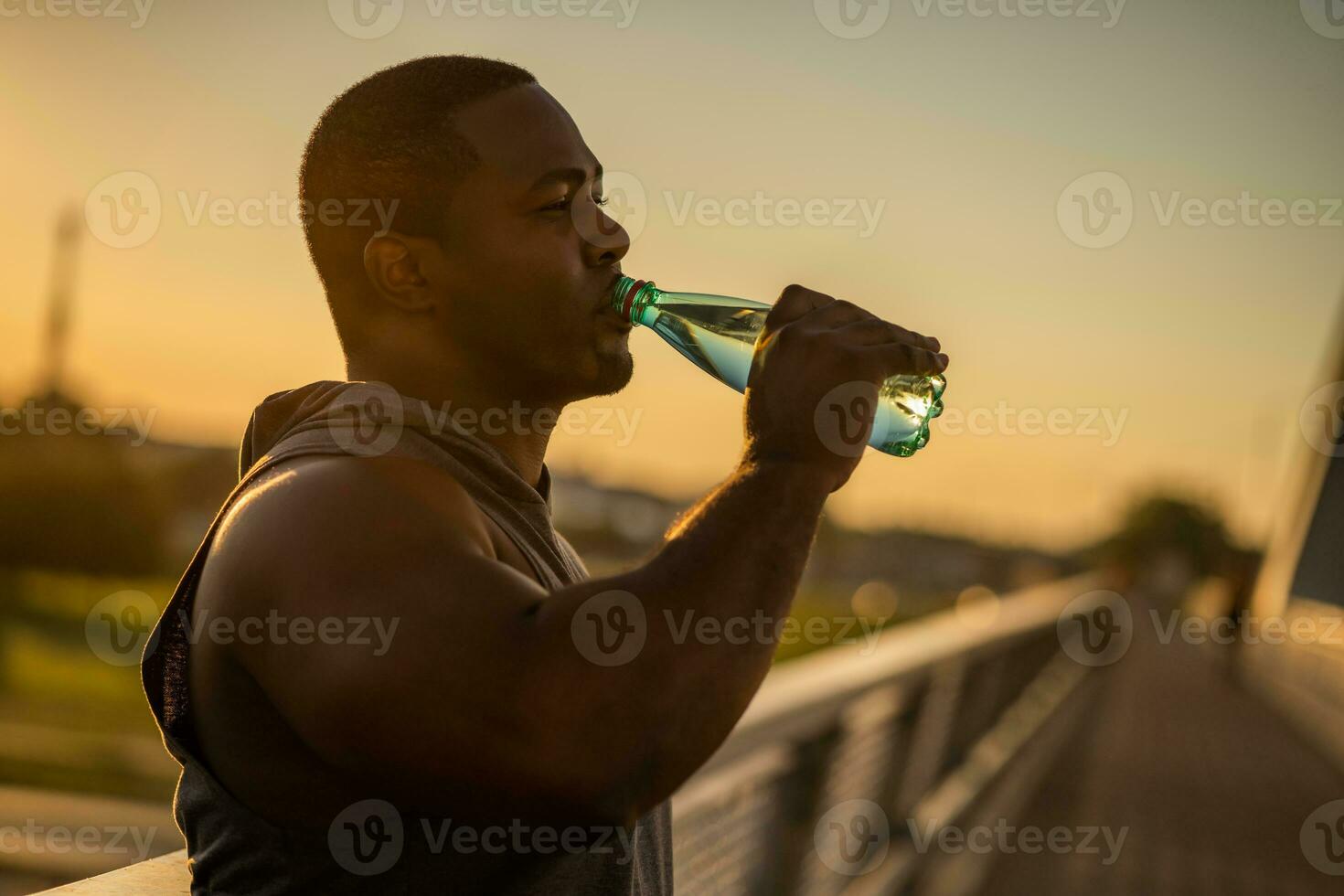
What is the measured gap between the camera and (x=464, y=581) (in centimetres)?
133

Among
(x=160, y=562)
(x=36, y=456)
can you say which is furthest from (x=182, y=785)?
(x=160, y=562)

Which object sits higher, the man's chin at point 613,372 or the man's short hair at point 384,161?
the man's short hair at point 384,161

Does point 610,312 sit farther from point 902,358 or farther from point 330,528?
point 330,528

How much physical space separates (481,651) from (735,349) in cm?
145

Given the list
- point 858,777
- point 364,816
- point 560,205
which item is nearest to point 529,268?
point 560,205

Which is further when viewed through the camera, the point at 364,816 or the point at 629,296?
the point at 629,296

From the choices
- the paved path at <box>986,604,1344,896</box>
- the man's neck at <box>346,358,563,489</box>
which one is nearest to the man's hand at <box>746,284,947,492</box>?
the man's neck at <box>346,358,563,489</box>

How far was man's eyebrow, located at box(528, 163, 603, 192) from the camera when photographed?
6.37 feet

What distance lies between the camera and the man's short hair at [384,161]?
194 centimetres

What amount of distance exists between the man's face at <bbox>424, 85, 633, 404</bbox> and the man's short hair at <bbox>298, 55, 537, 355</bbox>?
0.12ft

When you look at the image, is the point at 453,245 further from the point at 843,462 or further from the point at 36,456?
the point at 36,456

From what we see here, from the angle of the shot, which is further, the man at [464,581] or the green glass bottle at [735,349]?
the green glass bottle at [735,349]

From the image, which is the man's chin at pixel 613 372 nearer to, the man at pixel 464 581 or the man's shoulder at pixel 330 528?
the man at pixel 464 581

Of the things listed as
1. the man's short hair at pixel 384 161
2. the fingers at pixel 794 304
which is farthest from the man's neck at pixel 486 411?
the fingers at pixel 794 304
